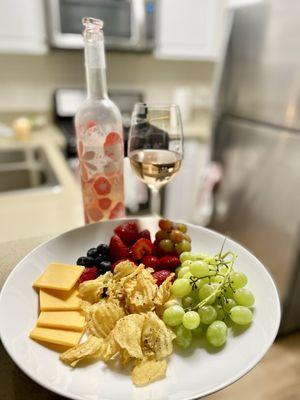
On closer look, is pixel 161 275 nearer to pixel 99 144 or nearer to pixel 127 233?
pixel 127 233

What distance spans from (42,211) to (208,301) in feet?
2.06

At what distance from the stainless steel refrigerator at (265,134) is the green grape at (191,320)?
3.66 feet

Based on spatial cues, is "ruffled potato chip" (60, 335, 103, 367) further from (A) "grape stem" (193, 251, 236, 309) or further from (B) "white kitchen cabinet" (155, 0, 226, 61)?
(B) "white kitchen cabinet" (155, 0, 226, 61)

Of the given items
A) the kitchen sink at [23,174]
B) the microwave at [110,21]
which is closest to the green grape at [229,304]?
the kitchen sink at [23,174]

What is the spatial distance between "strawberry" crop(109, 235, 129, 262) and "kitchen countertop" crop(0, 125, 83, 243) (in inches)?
7.1

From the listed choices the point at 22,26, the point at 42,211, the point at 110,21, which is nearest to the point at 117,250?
the point at 42,211

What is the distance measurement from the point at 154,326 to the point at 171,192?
190 centimetres

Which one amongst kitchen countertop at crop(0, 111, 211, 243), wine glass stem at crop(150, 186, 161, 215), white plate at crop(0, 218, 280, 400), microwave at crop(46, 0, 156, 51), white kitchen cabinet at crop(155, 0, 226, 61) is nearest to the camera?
white plate at crop(0, 218, 280, 400)

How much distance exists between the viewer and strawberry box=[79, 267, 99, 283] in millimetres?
472

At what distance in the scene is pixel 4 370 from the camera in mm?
395

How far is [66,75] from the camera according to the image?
232 cm

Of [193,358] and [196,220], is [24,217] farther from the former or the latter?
[196,220]

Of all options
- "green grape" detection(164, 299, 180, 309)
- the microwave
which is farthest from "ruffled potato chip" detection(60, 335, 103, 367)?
the microwave

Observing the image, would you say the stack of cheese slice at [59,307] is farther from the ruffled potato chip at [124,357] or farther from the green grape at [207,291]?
the green grape at [207,291]
